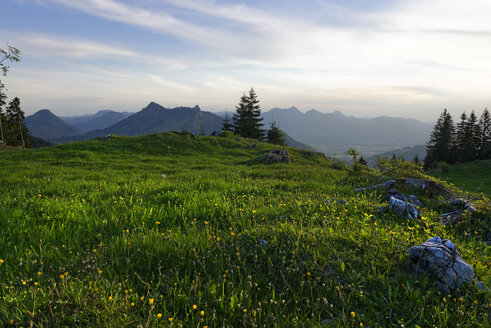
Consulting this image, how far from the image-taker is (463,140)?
200ft

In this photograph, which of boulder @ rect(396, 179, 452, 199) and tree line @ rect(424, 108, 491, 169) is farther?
tree line @ rect(424, 108, 491, 169)

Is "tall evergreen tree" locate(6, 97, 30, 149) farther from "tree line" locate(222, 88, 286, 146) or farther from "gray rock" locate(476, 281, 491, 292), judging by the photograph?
"gray rock" locate(476, 281, 491, 292)

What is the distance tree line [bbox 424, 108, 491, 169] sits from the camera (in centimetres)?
5872

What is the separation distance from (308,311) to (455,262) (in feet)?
6.85

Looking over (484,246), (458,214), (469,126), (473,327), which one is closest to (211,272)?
(473,327)

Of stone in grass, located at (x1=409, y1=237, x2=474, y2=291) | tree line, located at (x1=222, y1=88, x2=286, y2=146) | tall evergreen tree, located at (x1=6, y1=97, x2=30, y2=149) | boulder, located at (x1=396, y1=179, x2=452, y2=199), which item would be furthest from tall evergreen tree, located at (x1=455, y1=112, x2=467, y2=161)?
tall evergreen tree, located at (x1=6, y1=97, x2=30, y2=149)

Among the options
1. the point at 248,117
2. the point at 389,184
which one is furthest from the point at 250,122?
the point at 389,184

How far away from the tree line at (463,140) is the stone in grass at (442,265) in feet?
232

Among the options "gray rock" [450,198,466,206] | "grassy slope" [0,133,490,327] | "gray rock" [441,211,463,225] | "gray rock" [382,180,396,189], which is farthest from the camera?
"gray rock" [382,180,396,189]

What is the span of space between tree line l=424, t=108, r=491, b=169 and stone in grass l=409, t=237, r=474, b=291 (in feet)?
232

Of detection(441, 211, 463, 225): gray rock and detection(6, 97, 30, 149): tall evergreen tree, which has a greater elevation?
detection(6, 97, 30, 149): tall evergreen tree

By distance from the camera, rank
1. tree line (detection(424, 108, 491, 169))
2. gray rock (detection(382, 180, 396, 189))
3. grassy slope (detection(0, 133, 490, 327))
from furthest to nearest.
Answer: tree line (detection(424, 108, 491, 169)), gray rock (detection(382, 180, 396, 189)), grassy slope (detection(0, 133, 490, 327))

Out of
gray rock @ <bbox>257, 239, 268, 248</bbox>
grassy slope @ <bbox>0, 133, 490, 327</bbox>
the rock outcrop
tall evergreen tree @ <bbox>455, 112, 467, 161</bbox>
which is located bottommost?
grassy slope @ <bbox>0, 133, 490, 327</bbox>

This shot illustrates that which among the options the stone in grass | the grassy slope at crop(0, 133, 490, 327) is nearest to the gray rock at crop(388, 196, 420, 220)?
the grassy slope at crop(0, 133, 490, 327)
